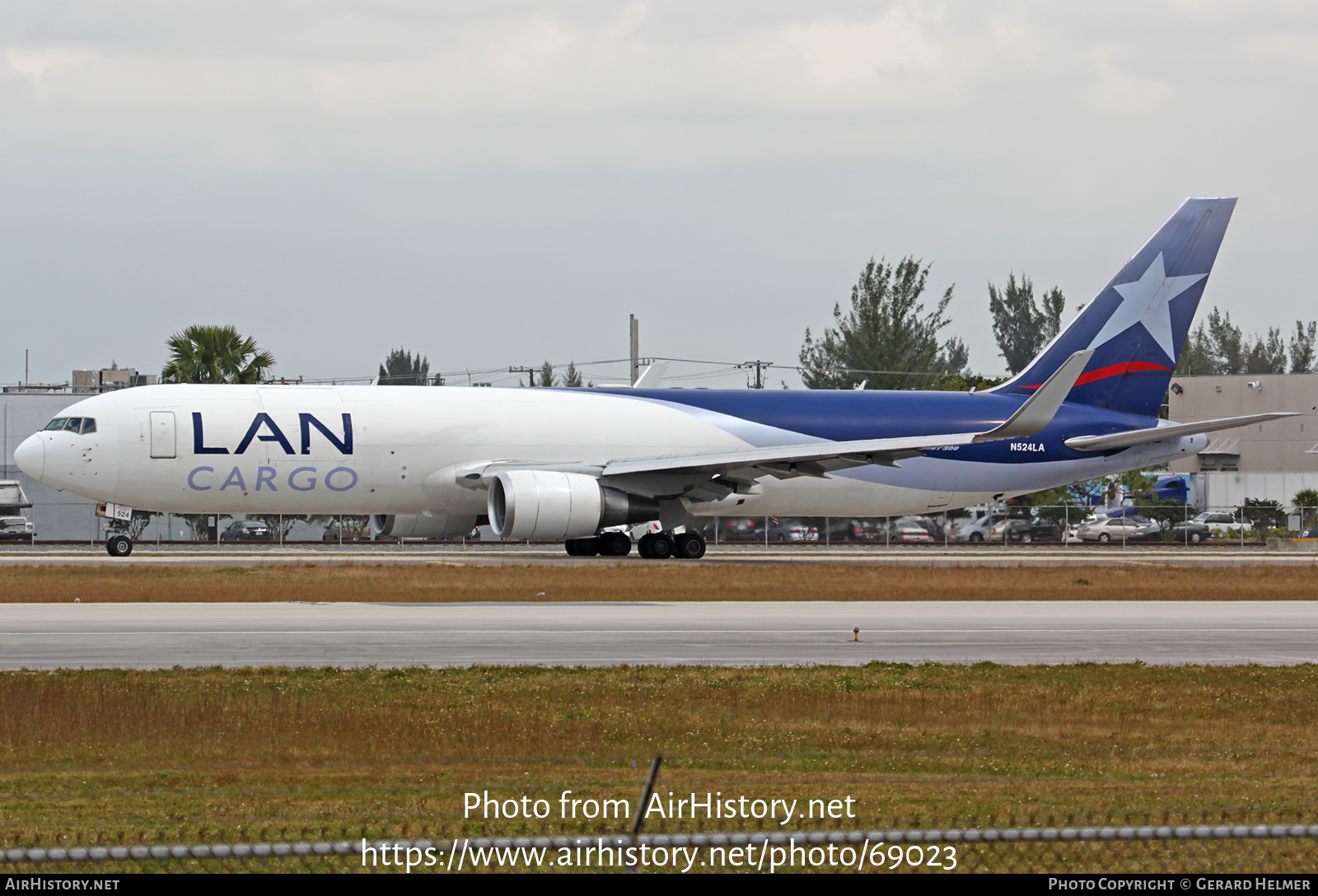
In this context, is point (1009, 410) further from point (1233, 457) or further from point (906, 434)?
point (1233, 457)

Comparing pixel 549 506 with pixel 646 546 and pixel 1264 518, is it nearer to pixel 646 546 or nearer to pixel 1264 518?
pixel 646 546

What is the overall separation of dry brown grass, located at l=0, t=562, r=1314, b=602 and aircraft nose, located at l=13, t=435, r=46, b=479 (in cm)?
365

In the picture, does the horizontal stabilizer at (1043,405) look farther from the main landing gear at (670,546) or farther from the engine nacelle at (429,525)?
the engine nacelle at (429,525)

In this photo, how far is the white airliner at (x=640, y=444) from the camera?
36.3 meters

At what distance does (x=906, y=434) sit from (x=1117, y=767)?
31051mm

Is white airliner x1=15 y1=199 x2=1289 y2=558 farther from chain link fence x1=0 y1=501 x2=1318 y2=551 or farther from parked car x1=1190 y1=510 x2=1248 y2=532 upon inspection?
parked car x1=1190 y1=510 x2=1248 y2=532

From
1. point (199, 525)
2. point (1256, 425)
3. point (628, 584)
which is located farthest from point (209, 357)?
point (1256, 425)

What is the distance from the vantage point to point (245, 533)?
64.2 metres

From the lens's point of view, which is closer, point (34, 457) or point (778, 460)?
point (34, 457)

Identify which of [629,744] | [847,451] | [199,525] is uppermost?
[847,451]

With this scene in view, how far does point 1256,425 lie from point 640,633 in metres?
75.6

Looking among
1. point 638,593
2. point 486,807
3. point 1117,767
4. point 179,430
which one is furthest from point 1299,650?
point 179,430

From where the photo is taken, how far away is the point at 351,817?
884 cm

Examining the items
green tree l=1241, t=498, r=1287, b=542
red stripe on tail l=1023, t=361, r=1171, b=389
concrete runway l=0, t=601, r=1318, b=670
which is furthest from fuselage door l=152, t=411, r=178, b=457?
green tree l=1241, t=498, r=1287, b=542
